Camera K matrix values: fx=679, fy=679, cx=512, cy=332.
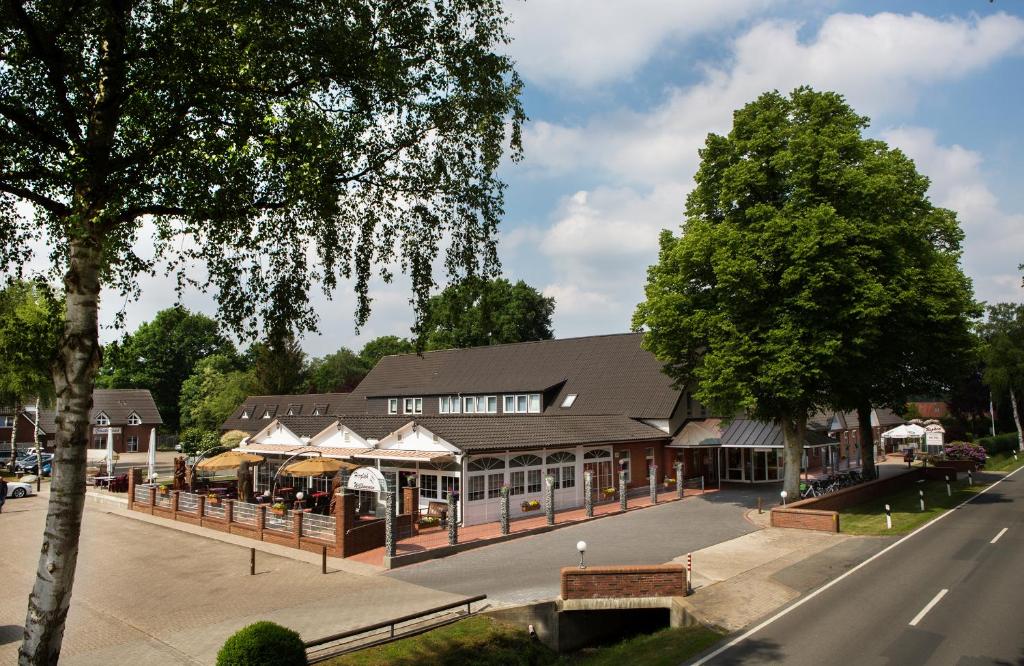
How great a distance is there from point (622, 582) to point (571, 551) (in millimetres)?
5483

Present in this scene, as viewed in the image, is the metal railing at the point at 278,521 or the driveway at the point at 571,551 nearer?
the driveway at the point at 571,551

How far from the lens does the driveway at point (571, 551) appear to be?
56.9 ft

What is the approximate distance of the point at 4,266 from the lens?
941cm

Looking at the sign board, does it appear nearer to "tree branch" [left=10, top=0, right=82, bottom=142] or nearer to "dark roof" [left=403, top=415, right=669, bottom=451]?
"dark roof" [left=403, top=415, right=669, bottom=451]

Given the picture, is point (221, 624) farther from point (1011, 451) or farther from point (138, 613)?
point (1011, 451)

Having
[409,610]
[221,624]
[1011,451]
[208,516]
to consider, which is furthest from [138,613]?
[1011,451]

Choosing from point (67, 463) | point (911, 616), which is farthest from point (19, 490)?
point (911, 616)

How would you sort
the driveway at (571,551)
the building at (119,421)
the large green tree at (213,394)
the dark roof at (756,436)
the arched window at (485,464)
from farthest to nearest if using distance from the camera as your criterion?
the large green tree at (213,394), the building at (119,421), the dark roof at (756,436), the arched window at (485,464), the driveway at (571,551)

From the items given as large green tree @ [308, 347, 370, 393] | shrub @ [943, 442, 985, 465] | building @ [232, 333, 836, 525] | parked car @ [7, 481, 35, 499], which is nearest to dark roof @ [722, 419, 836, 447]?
building @ [232, 333, 836, 525]

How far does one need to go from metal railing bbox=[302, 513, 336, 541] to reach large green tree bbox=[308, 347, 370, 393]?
7593 cm

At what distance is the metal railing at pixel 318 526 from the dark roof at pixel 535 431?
505cm

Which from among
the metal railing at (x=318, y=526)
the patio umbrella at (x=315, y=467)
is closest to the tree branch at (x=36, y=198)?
the metal railing at (x=318, y=526)

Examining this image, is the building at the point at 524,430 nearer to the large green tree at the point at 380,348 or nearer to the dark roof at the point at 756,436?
the dark roof at the point at 756,436

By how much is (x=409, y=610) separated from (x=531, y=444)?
12.2 meters
